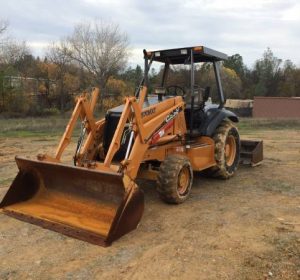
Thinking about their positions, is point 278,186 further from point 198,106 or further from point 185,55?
point 185,55

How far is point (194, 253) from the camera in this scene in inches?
176

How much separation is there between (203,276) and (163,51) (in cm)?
451

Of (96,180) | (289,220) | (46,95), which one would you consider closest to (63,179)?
(96,180)

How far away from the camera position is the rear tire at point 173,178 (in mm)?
5883

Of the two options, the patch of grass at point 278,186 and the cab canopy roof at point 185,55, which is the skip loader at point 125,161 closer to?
→ the cab canopy roof at point 185,55

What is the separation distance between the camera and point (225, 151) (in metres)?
7.88

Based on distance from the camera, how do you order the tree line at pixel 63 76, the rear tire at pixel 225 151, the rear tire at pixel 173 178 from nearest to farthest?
1. the rear tire at pixel 173 178
2. the rear tire at pixel 225 151
3. the tree line at pixel 63 76

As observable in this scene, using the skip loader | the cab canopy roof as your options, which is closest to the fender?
the skip loader

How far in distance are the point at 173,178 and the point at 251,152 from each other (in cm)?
376

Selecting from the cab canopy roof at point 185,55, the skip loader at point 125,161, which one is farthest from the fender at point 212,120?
the cab canopy roof at point 185,55

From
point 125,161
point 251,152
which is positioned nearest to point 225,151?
point 251,152

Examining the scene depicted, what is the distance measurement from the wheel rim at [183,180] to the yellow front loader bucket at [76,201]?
4.24 ft

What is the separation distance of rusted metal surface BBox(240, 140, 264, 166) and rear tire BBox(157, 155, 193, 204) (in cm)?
314

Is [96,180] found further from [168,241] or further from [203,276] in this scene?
[203,276]
